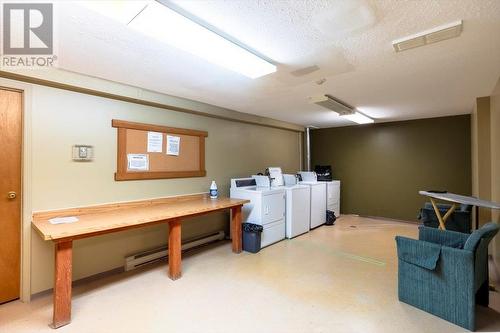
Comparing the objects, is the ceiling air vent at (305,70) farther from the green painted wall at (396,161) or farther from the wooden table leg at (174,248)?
the green painted wall at (396,161)

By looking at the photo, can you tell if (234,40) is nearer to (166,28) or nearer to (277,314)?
(166,28)

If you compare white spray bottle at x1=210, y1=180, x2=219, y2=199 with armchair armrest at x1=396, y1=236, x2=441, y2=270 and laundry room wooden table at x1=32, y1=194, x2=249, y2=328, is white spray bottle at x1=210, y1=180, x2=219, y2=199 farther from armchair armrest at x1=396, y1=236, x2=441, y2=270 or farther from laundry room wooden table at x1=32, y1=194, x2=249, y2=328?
armchair armrest at x1=396, y1=236, x2=441, y2=270

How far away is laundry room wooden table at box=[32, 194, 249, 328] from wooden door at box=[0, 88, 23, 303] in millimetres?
217

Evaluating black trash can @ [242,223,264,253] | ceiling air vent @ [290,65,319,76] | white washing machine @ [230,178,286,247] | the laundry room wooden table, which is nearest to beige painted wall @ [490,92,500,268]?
ceiling air vent @ [290,65,319,76]

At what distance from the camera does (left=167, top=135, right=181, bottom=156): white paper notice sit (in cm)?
356

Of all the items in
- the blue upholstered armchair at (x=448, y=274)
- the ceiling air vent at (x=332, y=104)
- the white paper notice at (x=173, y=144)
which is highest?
the ceiling air vent at (x=332, y=104)

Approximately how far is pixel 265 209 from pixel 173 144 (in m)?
1.67

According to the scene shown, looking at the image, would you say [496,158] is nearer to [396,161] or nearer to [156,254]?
[396,161]

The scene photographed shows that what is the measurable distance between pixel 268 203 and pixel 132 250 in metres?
1.98

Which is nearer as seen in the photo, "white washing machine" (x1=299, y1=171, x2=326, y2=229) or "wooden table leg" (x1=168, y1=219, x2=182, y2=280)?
"wooden table leg" (x1=168, y1=219, x2=182, y2=280)

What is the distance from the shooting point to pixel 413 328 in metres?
1.96

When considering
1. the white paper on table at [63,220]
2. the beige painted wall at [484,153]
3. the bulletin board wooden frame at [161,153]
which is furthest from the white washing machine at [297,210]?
the white paper on table at [63,220]

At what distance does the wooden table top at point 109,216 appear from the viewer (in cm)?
204

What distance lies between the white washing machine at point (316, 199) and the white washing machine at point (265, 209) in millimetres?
969
